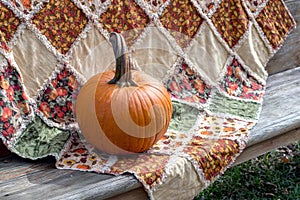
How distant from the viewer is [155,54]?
254cm

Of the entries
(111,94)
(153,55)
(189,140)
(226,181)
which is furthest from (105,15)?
(226,181)

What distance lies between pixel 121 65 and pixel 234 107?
2.26 feet

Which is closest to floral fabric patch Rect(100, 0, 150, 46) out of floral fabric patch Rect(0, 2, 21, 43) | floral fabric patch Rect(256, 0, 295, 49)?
floral fabric patch Rect(0, 2, 21, 43)

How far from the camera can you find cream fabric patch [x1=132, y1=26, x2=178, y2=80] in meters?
2.49

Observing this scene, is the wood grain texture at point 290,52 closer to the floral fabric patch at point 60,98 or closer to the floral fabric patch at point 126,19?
the floral fabric patch at point 126,19

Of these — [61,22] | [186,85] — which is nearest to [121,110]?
[61,22]

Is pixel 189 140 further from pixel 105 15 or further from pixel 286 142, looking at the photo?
pixel 105 15

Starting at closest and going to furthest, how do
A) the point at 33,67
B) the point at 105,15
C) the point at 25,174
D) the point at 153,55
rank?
the point at 25,174 < the point at 33,67 < the point at 105,15 < the point at 153,55

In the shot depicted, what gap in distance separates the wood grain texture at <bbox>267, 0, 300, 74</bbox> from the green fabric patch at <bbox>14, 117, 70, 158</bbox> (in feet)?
3.95

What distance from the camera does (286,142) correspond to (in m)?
2.44

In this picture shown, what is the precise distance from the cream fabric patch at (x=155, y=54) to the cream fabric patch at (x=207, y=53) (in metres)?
0.12

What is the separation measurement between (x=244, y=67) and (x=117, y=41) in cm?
88

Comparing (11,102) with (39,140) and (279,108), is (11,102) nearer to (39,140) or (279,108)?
(39,140)

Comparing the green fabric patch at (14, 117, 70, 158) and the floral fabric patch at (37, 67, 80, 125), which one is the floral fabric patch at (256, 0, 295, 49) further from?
the green fabric patch at (14, 117, 70, 158)
